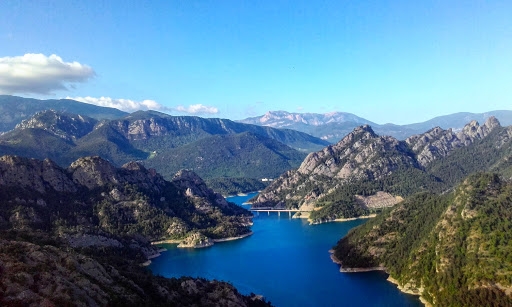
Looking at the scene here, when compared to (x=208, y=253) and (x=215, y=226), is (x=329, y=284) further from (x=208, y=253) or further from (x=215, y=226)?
(x=215, y=226)

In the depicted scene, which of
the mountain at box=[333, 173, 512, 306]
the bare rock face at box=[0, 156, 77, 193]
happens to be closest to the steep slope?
the bare rock face at box=[0, 156, 77, 193]

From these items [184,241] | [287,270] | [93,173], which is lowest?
[287,270]

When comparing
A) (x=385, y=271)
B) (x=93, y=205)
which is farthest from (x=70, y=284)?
(x=93, y=205)

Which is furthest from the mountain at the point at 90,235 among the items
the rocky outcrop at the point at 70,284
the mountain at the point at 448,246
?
the mountain at the point at 448,246

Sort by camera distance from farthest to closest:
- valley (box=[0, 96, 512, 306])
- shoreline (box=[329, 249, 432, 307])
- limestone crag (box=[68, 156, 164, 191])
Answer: limestone crag (box=[68, 156, 164, 191]) → shoreline (box=[329, 249, 432, 307]) → valley (box=[0, 96, 512, 306])

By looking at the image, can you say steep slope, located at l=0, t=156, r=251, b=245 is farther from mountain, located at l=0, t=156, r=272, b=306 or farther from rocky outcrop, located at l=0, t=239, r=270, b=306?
rocky outcrop, located at l=0, t=239, r=270, b=306

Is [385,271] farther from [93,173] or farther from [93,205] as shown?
[93,173]
